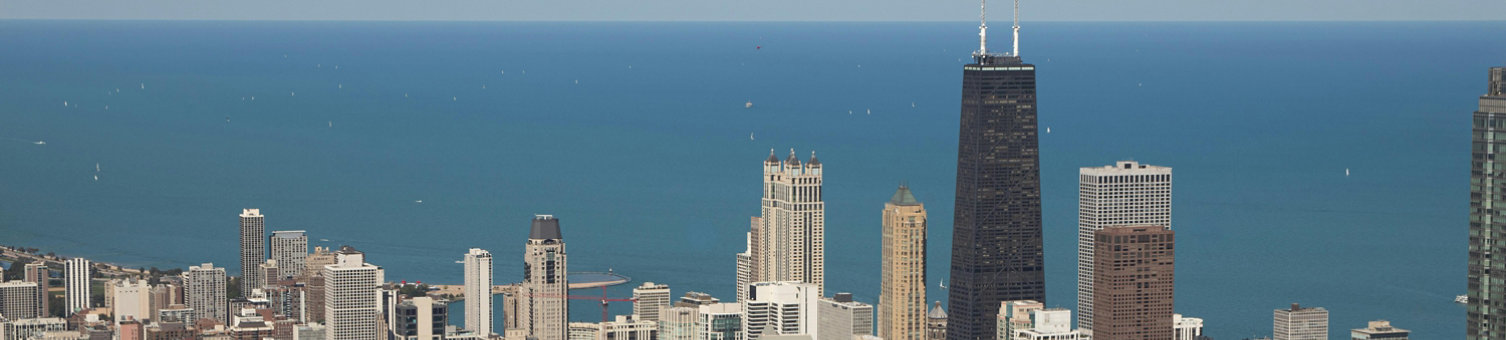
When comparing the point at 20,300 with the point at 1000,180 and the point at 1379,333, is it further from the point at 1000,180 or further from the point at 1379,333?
the point at 1379,333

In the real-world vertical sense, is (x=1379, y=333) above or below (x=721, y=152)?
below

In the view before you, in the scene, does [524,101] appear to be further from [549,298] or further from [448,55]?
[549,298]

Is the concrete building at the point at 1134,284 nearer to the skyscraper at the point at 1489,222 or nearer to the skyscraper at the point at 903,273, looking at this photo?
the skyscraper at the point at 903,273

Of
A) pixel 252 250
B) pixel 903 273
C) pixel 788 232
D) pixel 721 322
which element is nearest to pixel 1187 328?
pixel 903 273

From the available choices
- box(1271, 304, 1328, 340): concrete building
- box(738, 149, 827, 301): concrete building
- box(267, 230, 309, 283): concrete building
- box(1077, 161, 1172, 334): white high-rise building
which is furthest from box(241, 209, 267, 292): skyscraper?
box(1271, 304, 1328, 340): concrete building

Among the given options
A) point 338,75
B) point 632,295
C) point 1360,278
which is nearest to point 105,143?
point 338,75

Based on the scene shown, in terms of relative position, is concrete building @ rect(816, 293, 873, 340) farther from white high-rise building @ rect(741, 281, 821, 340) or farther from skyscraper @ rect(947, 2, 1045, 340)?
skyscraper @ rect(947, 2, 1045, 340)
